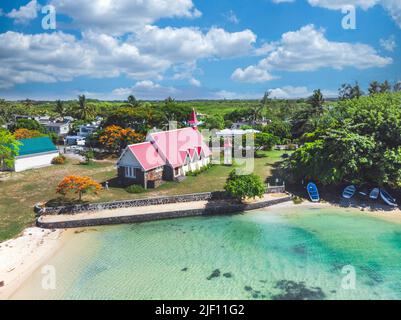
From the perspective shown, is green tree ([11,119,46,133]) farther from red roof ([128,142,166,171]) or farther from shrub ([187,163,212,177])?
shrub ([187,163,212,177])

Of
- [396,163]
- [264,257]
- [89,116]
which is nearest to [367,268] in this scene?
[264,257]

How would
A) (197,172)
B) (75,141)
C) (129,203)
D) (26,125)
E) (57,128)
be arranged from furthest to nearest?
(57,128)
(75,141)
(26,125)
(197,172)
(129,203)

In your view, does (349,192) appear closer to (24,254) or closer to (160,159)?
(160,159)

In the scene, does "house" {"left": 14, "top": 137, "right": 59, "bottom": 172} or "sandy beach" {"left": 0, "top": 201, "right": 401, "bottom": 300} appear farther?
"house" {"left": 14, "top": 137, "right": 59, "bottom": 172}

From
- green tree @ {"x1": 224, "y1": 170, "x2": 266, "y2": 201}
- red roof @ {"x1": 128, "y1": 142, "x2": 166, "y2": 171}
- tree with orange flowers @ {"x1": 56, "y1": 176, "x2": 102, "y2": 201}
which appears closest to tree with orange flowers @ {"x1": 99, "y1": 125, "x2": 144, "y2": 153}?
red roof @ {"x1": 128, "y1": 142, "x2": 166, "y2": 171}

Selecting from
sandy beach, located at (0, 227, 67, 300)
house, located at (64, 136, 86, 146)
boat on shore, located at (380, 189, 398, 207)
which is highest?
house, located at (64, 136, 86, 146)

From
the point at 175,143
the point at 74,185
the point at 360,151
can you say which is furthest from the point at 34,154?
the point at 360,151

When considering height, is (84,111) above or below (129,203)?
above
